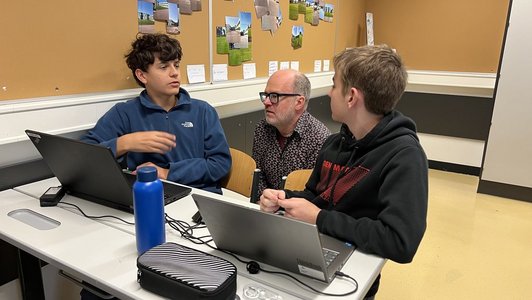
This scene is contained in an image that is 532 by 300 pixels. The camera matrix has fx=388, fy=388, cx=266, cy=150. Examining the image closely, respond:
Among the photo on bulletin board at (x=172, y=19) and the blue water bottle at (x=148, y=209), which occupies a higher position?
the photo on bulletin board at (x=172, y=19)

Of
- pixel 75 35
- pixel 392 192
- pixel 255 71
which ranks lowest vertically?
pixel 392 192

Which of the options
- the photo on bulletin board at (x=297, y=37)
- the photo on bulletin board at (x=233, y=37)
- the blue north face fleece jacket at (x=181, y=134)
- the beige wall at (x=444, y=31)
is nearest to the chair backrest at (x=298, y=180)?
the blue north face fleece jacket at (x=181, y=134)

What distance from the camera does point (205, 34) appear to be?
241 cm

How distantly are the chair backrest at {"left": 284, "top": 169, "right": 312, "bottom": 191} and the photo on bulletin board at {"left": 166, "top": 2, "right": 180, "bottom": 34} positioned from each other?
43.6 inches

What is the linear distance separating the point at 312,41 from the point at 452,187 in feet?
6.67

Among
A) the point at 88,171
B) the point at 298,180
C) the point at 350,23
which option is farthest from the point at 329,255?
the point at 350,23

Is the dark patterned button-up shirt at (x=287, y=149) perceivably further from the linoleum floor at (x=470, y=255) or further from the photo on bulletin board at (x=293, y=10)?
the photo on bulletin board at (x=293, y=10)

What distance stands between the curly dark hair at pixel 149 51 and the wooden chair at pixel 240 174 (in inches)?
23.2

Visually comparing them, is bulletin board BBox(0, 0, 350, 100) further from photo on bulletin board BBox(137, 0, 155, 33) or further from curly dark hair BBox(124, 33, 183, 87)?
curly dark hair BBox(124, 33, 183, 87)

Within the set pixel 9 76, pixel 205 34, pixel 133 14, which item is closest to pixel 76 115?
pixel 9 76

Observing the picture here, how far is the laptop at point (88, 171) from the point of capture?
120 centimetres

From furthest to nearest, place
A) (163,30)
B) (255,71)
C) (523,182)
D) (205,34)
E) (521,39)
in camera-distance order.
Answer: (523,182)
(521,39)
(255,71)
(205,34)
(163,30)

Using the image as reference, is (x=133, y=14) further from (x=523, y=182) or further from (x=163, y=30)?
(x=523, y=182)

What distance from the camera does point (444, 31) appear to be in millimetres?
4277
